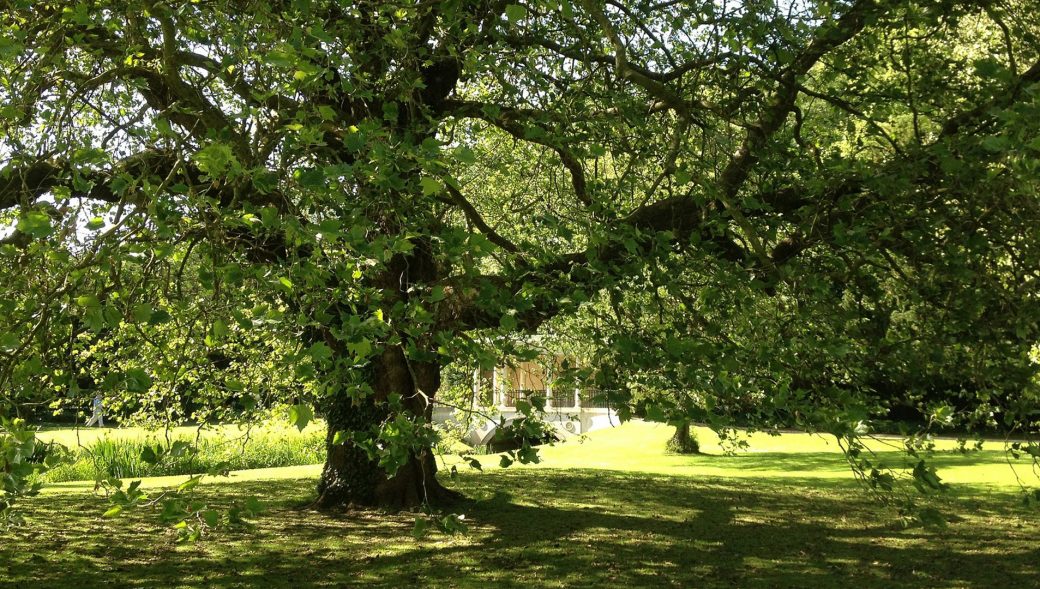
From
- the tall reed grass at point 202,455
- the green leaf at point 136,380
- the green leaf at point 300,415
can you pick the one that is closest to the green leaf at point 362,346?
the green leaf at point 300,415

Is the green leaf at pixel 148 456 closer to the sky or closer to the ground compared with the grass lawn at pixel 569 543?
closer to the sky

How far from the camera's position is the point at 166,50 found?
6406 millimetres

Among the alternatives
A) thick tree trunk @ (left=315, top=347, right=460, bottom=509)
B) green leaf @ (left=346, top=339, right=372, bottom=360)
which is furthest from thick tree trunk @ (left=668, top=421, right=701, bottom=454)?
green leaf @ (left=346, top=339, right=372, bottom=360)

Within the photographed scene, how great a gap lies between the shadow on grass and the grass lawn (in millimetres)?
30

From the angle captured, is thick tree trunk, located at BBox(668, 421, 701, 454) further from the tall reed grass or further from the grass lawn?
the tall reed grass

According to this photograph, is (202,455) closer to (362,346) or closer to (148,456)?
(148,456)

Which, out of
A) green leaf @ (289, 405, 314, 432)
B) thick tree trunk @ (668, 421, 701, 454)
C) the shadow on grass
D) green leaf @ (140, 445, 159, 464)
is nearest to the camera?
green leaf @ (140, 445, 159, 464)

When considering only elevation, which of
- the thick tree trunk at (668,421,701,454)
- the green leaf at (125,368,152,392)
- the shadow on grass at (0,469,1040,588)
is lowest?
the shadow on grass at (0,469,1040,588)

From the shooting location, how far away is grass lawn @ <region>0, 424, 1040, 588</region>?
927 cm

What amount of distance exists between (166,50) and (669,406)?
4359 millimetres

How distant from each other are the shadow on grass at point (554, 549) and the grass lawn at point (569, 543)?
0.03 metres

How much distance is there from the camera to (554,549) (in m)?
10.7

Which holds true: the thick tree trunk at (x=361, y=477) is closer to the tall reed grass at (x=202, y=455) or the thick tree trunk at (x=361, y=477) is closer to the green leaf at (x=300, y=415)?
the tall reed grass at (x=202, y=455)

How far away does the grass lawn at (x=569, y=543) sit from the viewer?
9.27 meters
